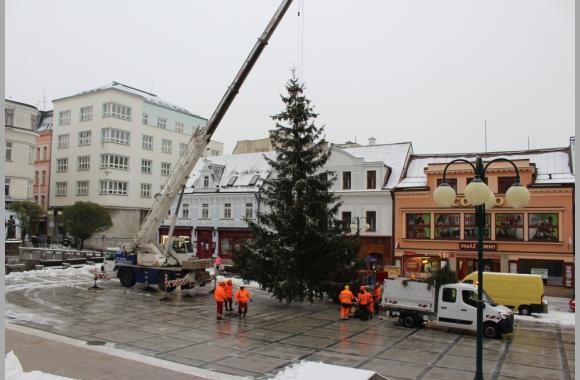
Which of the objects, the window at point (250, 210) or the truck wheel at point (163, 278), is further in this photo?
the window at point (250, 210)

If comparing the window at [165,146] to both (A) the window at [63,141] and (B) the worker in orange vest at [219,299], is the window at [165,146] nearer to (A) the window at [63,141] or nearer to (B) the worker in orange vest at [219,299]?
(A) the window at [63,141]

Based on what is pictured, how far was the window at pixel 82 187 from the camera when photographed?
5281cm

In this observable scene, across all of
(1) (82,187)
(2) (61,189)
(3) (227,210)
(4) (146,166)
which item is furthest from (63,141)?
(3) (227,210)

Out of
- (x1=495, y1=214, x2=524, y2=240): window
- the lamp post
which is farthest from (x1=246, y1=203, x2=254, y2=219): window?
the lamp post

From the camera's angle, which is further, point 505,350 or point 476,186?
point 505,350

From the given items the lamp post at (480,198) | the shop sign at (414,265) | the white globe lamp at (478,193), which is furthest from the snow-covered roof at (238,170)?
the white globe lamp at (478,193)

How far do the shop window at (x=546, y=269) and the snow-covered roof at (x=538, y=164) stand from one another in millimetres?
5118

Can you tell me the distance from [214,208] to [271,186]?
20.5m

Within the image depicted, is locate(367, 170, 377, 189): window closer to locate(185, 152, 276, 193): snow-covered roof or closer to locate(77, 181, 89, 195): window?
locate(185, 152, 276, 193): snow-covered roof

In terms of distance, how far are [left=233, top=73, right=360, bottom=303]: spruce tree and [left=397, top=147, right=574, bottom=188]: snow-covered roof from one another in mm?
12965

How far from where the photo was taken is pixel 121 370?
11.9 m

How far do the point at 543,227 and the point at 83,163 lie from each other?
4536 centimetres

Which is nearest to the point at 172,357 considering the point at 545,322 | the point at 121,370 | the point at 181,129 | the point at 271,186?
the point at 121,370

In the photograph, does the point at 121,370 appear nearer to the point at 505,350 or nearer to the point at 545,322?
the point at 505,350
